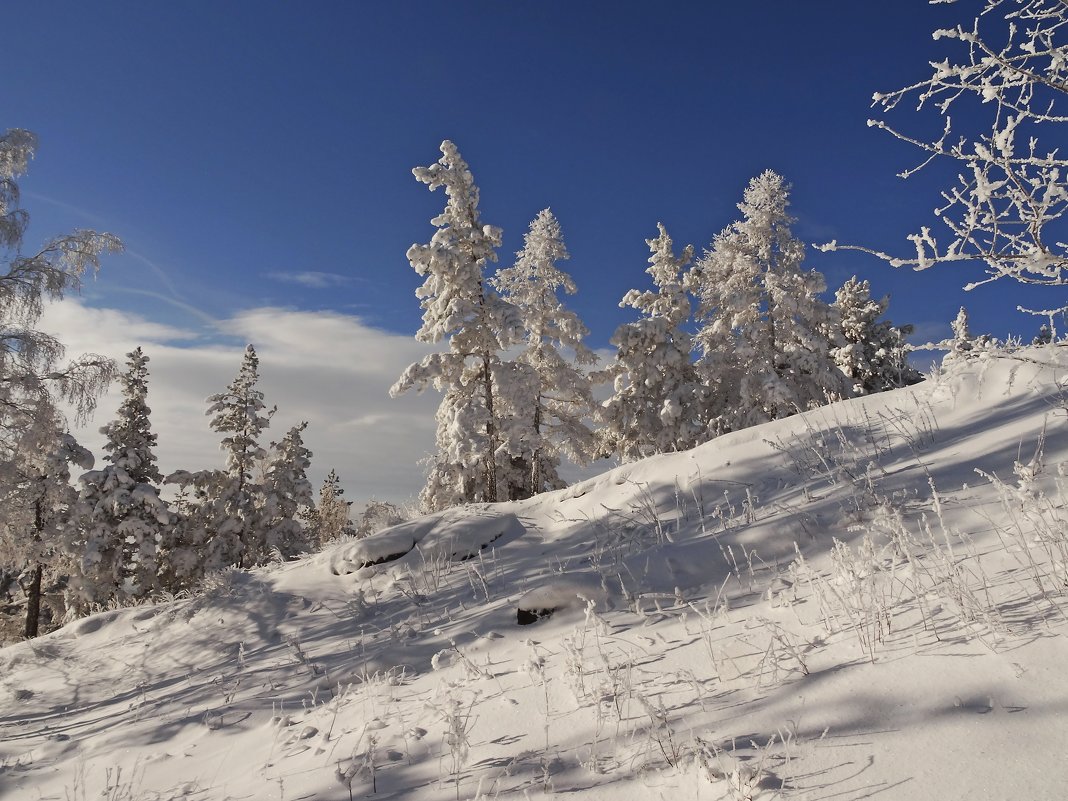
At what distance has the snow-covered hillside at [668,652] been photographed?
8.29 feet

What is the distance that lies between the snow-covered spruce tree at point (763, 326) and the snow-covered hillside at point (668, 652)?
53.0ft

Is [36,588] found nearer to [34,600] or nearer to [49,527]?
[34,600]

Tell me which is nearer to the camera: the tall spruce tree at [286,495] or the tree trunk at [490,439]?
the tree trunk at [490,439]

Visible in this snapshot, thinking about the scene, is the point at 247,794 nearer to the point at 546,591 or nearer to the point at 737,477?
the point at 546,591

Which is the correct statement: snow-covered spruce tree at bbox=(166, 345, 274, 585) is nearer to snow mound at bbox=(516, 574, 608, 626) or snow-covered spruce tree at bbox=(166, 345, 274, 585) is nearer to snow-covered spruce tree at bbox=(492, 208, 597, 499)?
snow-covered spruce tree at bbox=(492, 208, 597, 499)

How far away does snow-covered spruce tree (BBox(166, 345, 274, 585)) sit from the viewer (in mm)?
24328

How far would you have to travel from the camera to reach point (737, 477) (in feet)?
24.1

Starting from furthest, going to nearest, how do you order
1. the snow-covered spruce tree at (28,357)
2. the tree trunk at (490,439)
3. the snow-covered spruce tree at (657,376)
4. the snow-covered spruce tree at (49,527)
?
the snow-covered spruce tree at (657,376)
the tree trunk at (490,439)
the snow-covered spruce tree at (49,527)
the snow-covered spruce tree at (28,357)

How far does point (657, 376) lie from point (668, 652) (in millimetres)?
21148

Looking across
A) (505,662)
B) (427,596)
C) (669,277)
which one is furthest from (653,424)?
(505,662)

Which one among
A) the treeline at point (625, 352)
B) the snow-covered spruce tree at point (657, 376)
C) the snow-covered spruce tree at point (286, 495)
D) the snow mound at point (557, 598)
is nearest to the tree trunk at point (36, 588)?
the snow-covered spruce tree at point (286, 495)

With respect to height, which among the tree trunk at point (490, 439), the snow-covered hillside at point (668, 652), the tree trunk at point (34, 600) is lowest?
the snow-covered hillside at point (668, 652)

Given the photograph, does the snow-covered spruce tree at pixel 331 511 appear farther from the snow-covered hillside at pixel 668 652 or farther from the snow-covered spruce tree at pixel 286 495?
the snow-covered hillside at pixel 668 652

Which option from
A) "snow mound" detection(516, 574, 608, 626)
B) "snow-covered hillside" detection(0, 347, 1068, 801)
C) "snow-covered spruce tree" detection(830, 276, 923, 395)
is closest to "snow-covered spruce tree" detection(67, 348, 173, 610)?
"snow-covered hillside" detection(0, 347, 1068, 801)
